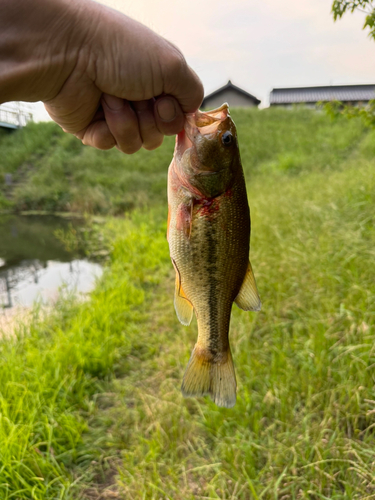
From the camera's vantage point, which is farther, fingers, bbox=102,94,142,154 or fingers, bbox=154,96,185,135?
fingers, bbox=102,94,142,154

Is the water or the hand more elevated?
the hand

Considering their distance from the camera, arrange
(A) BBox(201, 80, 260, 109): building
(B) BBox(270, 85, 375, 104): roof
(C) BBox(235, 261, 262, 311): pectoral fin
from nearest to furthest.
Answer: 1. (C) BBox(235, 261, 262, 311): pectoral fin
2. (B) BBox(270, 85, 375, 104): roof
3. (A) BBox(201, 80, 260, 109): building

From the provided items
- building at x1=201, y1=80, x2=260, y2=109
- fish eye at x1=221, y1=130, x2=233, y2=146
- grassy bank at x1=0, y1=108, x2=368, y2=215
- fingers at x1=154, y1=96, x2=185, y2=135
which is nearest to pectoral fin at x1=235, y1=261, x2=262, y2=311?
fish eye at x1=221, y1=130, x2=233, y2=146

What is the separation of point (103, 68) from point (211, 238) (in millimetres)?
754

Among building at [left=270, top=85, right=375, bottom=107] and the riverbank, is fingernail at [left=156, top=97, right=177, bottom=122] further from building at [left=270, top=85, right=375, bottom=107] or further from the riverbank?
building at [left=270, top=85, right=375, bottom=107]

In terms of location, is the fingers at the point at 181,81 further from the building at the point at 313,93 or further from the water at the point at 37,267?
the building at the point at 313,93

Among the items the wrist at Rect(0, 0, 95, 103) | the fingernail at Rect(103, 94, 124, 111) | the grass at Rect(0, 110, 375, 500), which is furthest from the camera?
the grass at Rect(0, 110, 375, 500)

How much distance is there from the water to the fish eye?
4645 mm

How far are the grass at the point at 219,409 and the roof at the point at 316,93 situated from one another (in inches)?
1641

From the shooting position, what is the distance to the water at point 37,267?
6.97 meters

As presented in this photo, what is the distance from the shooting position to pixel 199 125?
139 cm

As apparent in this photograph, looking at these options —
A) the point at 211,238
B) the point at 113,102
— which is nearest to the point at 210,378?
the point at 211,238

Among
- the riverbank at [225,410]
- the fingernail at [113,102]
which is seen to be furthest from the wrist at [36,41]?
the riverbank at [225,410]

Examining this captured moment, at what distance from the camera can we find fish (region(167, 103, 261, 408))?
4.36ft
